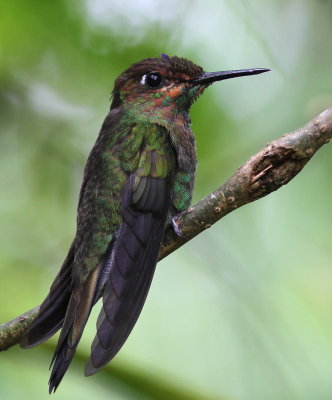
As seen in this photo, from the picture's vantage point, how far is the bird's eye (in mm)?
2828

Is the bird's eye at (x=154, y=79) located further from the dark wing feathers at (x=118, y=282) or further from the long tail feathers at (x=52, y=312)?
the long tail feathers at (x=52, y=312)

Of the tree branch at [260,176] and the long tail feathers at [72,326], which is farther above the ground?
the tree branch at [260,176]

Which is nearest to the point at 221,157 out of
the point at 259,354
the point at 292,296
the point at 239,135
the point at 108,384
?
the point at 239,135

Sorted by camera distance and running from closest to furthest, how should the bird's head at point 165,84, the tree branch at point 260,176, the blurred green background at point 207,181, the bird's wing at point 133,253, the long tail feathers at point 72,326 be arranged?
1. the tree branch at point 260,176
2. the long tail feathers at point 72,326
3. the bird's wing at point 133,253
4. the bird's head at point 165,84
5. the blurred green background at point 207,181

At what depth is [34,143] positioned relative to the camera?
3.38 metres

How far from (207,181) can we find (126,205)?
2.59 ft

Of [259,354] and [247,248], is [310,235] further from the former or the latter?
[259,354]

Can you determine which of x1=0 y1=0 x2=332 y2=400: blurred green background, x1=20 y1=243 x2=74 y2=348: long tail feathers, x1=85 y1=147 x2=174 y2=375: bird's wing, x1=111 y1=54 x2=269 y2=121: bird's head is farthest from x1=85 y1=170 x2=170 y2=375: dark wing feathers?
x1=0 y1=0 x2=332 y2=400: blurred green background

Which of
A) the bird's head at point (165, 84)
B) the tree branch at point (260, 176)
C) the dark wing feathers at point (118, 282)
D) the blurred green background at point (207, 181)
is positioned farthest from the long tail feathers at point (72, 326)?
the bird's head at point (165, 84)

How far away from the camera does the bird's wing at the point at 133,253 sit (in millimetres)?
2126

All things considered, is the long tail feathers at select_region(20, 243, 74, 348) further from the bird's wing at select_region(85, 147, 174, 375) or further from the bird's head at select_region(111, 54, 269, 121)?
the bird's head at select_region(111, 54, 269, 121)

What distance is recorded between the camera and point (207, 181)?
3186mm

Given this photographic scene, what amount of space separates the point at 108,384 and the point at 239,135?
139 centimetres

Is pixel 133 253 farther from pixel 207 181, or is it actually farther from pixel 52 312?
pixel 207 181
